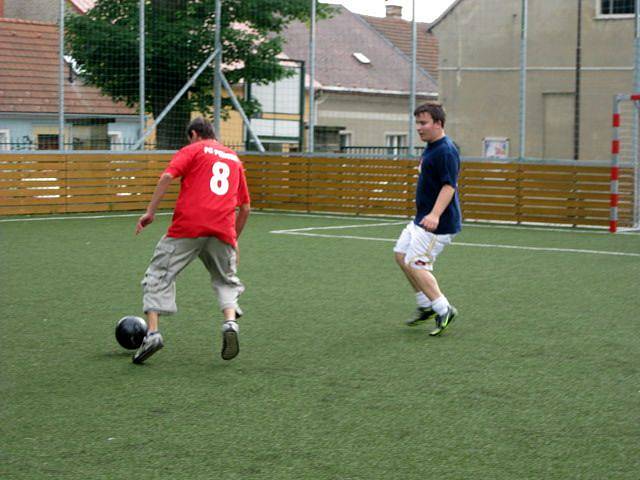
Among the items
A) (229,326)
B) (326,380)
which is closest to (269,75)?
(229,326)

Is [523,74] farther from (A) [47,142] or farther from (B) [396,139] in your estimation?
(A) [47,142]

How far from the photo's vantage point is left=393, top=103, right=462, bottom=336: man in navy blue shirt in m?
8.24

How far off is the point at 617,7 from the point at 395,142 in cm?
626

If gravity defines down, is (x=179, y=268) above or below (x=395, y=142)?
below

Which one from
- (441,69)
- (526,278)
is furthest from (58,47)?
(526,278)

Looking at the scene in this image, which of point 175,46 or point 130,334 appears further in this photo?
point 175,46

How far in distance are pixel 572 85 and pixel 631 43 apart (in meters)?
2.43

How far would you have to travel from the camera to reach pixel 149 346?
23.4 feet

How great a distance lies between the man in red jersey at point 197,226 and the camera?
7195 mm

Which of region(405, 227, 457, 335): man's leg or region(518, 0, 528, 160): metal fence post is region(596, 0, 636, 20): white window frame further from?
region(405, 227, 457, 335): man's leg

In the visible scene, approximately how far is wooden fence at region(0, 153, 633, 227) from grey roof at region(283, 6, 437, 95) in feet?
20.9

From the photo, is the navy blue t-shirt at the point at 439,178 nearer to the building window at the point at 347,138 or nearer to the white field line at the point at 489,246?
the white field line at the point at 489,246

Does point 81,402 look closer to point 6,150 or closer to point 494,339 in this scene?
point 494,339

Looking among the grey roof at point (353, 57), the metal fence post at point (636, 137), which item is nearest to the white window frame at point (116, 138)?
the grey roof at point (353, 57)
